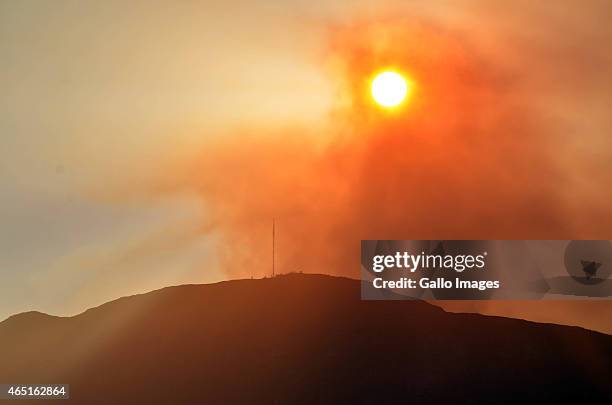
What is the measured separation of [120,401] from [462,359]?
31986 mm

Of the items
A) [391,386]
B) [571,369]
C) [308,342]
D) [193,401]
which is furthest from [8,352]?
[571,369]

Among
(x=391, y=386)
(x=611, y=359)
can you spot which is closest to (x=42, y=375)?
(x=391, y=386)

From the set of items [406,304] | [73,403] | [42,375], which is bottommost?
[73,403]

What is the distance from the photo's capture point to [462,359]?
6378 centimetres

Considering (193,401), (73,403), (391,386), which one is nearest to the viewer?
(73,403)

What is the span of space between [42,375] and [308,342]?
24.8 metres

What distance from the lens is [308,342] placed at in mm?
64125

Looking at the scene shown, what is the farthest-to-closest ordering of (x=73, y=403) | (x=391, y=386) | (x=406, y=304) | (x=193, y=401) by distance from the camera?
(x=406, y=304), (x=391, y=386), (x=193, y=401), (x=73, y=403)

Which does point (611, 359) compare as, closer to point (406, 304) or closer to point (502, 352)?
point (502, 352)

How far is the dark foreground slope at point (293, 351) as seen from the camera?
2212 inches

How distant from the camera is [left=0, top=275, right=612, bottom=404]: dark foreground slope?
5619cm

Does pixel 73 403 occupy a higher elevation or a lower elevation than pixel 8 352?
lower

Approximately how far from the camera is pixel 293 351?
62.5 m

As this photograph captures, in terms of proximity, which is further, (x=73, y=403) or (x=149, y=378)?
(x=149, y=378)
